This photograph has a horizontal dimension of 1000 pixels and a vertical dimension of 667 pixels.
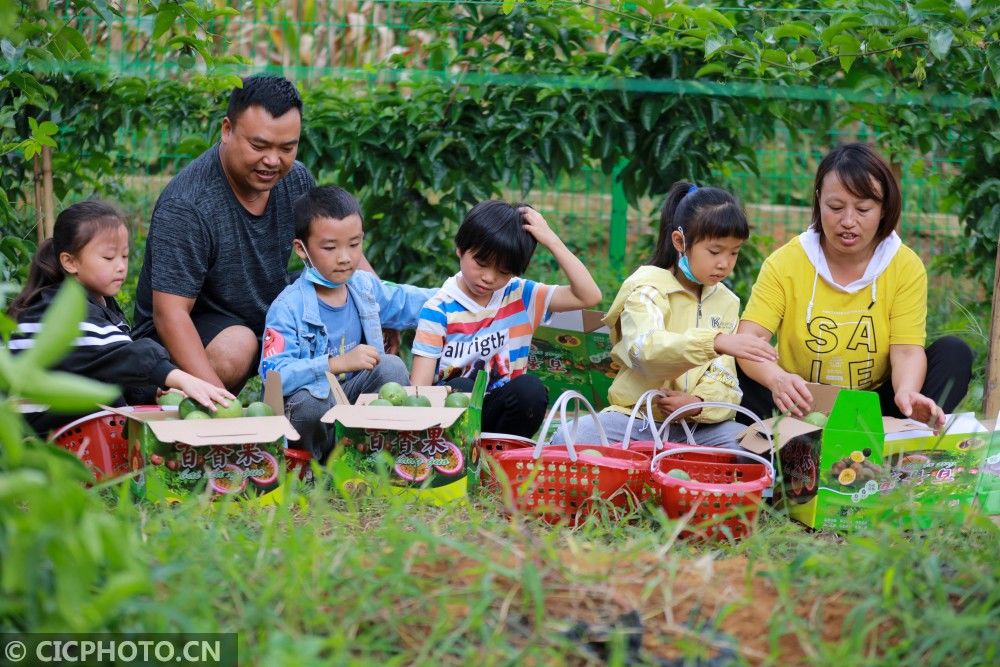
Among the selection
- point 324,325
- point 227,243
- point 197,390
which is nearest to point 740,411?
point 324,325

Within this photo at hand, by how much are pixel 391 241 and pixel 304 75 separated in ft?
3.66

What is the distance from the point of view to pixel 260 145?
3.65 m

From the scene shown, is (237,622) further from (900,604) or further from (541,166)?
(541,166)

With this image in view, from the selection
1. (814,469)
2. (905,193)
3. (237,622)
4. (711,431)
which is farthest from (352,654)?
(905,193)

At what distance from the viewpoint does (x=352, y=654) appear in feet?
6.40

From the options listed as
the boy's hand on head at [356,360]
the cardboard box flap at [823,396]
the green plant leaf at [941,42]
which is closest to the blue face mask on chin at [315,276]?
the boy's hand on head at [356,360]

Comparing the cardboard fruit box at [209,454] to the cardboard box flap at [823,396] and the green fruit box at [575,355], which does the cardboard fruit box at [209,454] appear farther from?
the cardboard box flap at [823,396]

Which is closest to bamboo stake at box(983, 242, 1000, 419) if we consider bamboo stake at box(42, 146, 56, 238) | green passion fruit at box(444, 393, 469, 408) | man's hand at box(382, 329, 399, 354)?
green passion fruit at box(444, 393, 469, 408)

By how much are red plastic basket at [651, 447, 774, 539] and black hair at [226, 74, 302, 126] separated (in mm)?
1736

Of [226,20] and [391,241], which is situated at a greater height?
[226,20]

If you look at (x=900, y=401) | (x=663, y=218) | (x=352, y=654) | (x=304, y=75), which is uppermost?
(x=304, y=75)

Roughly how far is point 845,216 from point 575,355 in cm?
106

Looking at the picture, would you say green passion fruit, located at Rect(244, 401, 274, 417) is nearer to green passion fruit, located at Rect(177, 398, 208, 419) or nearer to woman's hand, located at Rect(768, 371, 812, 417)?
green passion fruit, located at Rect(177, 398, 208, 419)

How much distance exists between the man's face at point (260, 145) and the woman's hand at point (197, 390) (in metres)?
0.85
